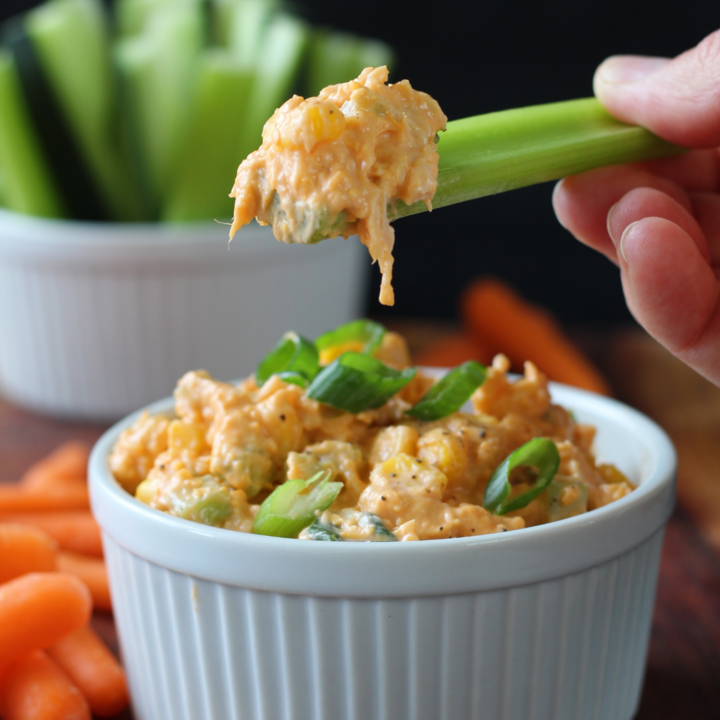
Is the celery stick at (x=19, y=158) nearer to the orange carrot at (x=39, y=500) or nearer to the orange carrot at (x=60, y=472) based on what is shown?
the orange carrot at (x=60, y=472)

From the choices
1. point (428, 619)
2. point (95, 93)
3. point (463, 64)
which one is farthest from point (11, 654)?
point (463, 64)

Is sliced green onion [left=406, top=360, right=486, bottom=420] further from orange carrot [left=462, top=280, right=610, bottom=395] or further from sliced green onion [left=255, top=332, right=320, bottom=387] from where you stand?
orange carrot [left=462, top=280, right=610, bottom=395]

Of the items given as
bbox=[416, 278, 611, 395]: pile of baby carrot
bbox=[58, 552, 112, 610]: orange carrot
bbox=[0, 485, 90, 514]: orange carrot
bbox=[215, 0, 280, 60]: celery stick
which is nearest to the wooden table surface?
bbox=[58, 552, 112, 610]: orange carrot

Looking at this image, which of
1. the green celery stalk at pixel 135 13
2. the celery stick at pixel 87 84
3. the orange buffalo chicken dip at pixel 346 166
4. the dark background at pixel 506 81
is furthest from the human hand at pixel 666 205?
the dark background at pixel 506 81

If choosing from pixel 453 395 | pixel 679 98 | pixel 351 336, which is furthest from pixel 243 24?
pixel 453 395

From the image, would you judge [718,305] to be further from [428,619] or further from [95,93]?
[95,93]

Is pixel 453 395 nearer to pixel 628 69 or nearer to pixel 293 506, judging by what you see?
pixel 293 506
